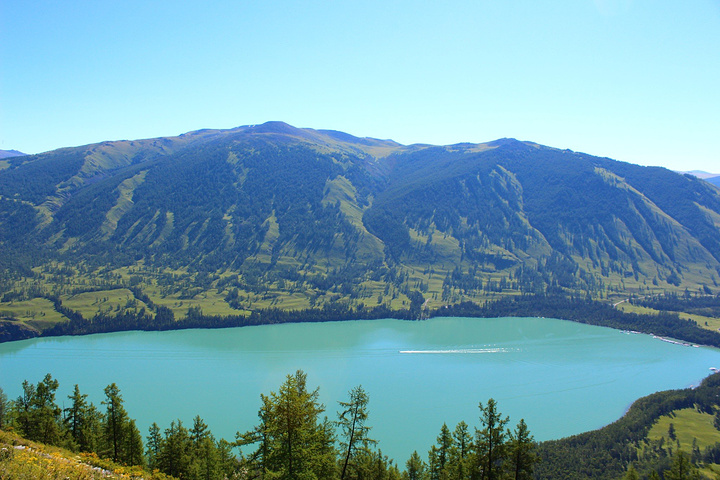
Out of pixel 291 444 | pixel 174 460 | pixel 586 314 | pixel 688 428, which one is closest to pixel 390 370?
pixel 688 428

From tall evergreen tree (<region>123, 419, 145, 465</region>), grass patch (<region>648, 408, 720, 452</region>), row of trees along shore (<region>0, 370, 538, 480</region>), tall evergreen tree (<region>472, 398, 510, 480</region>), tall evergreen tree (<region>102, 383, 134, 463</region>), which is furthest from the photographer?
grass patch (<region>648, 408, 720, 452</region>)

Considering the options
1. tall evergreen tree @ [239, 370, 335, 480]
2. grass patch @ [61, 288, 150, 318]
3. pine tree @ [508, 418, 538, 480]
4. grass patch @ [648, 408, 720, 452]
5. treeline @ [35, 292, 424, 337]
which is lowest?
grass patch @ [648, 408, 720, 452]

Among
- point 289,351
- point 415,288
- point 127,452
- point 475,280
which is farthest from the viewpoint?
point 475,280

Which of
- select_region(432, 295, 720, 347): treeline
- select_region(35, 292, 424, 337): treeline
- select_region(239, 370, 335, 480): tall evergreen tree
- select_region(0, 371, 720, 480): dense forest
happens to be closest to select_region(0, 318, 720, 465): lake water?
select_region(35, 292, 424, 337): treeline

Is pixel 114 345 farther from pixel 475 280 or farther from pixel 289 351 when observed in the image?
pixel 475 280

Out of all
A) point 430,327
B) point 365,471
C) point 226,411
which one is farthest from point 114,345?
point 365,471

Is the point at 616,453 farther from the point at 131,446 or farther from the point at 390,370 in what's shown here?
the point at 131,446

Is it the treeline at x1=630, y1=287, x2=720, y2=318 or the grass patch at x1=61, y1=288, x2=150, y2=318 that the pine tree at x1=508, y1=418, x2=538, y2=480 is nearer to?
the grass patch at x1=61, y1=288, x2=150, y2=318
